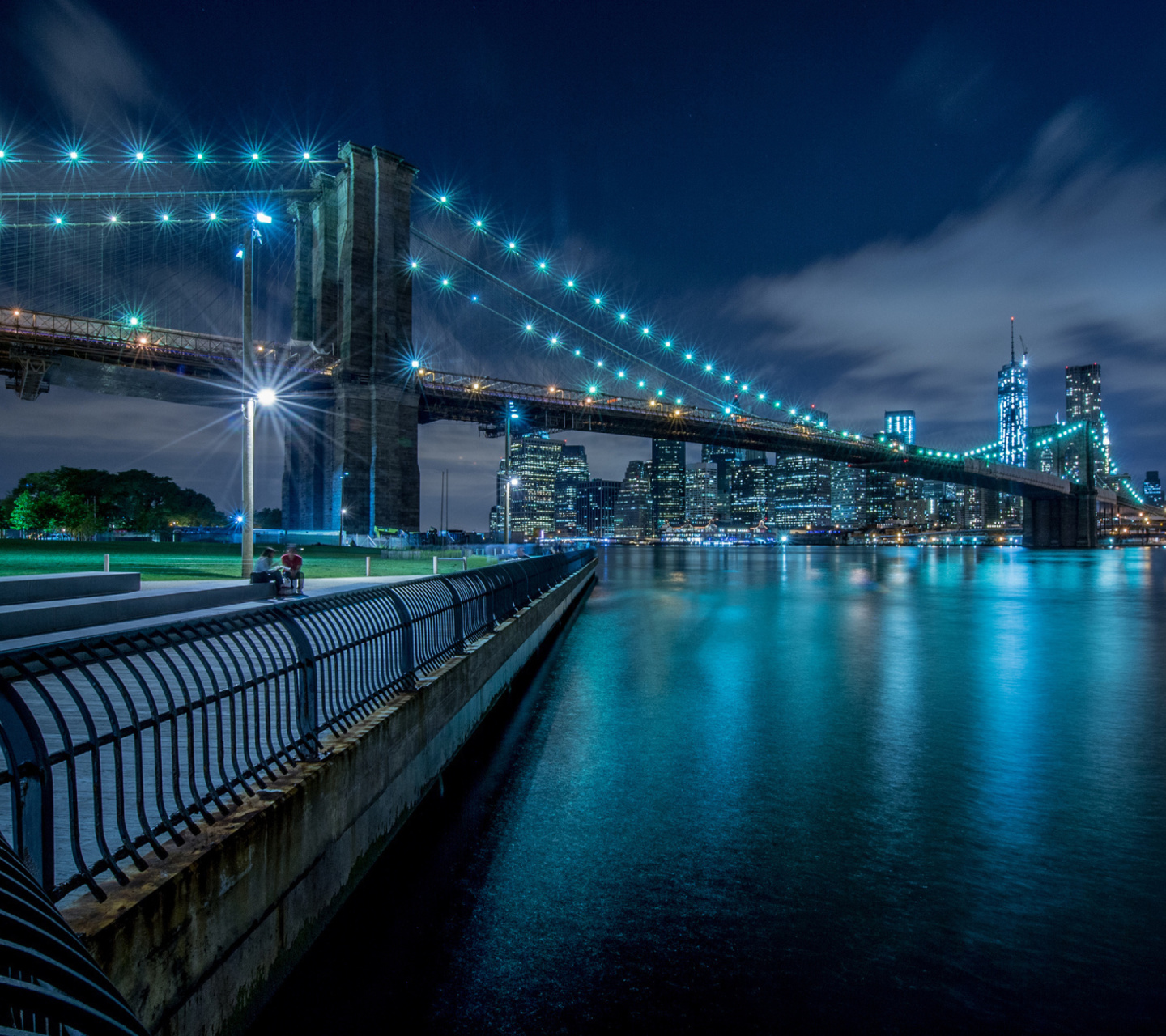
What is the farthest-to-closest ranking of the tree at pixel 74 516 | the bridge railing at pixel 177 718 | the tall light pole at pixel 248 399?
the tree at pixel 74 516 < the tall light pole at pixel 248 399 < the bridge railing at pixel 177 718

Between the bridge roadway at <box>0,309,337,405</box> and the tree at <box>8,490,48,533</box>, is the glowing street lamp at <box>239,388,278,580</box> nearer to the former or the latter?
the bridge roadway at <box>0,309,337,405</box>

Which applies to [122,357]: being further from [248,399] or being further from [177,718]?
[177,718]

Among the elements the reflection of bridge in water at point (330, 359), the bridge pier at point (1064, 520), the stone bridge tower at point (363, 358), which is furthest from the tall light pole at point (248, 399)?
the bridge pier at point (1064, 520)

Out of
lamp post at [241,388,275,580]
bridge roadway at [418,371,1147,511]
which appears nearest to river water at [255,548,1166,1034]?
lamp post at [241,388,275,580]

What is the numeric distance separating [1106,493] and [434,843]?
5438 inches

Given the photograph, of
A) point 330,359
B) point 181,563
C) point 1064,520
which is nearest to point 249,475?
point 181,563

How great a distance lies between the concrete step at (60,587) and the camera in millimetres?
11203

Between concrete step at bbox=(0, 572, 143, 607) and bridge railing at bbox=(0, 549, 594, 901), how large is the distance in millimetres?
3961

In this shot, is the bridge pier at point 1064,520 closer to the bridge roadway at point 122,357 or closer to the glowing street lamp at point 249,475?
the bridge roadway at point 122,357

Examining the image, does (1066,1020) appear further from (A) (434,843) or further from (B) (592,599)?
(B) (592,599)

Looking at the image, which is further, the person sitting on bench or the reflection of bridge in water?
the reflection of bridge in water

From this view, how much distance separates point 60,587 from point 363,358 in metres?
37.8

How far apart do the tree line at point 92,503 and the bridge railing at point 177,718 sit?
74.8 meters

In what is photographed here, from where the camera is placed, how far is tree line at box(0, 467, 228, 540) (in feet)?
242
